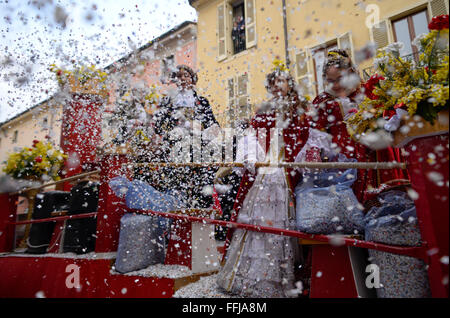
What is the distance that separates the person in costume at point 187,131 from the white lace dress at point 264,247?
0.81 meters

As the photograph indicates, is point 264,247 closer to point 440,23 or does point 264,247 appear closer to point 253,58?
point 440,23

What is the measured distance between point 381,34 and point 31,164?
28.6 ft

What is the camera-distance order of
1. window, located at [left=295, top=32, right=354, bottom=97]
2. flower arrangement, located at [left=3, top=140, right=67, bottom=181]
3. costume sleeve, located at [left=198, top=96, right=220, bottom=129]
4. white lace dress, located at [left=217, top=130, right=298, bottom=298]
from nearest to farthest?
white lace dress, located at [left=217, top=130, right=298, bottom=298], costume sleeve, located at [left=198, top=96, right=220, bottom=129], flower arrangement, located at [left=3, top=140, right=67, bottom=181], window, located at [left=295, top=32, right=354, bottom=97]

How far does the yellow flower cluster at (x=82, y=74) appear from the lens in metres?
5.00

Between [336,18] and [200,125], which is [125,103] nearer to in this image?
[200,125]

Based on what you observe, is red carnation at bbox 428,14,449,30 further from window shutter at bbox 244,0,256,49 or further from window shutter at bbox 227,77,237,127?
window shutter at bbox 244,0,256,49

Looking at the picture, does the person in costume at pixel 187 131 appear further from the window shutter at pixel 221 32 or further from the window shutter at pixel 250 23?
the window shutter at pixel 221 32

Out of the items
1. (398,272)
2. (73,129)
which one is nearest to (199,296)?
(398,272)

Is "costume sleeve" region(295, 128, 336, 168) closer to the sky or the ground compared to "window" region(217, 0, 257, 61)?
closer to the ground

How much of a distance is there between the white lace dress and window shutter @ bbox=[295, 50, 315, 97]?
6.71 meters

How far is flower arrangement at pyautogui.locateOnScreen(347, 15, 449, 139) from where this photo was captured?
57.1 inches

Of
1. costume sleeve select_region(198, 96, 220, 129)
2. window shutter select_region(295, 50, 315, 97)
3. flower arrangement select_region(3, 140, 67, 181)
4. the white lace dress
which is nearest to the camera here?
the white lace dress

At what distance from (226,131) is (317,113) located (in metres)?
1.71

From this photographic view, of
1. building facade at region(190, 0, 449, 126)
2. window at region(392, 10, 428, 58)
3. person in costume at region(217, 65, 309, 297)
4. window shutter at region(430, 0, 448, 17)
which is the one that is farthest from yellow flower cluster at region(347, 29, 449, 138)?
window shutter at region(430, 0, 448, 17)
